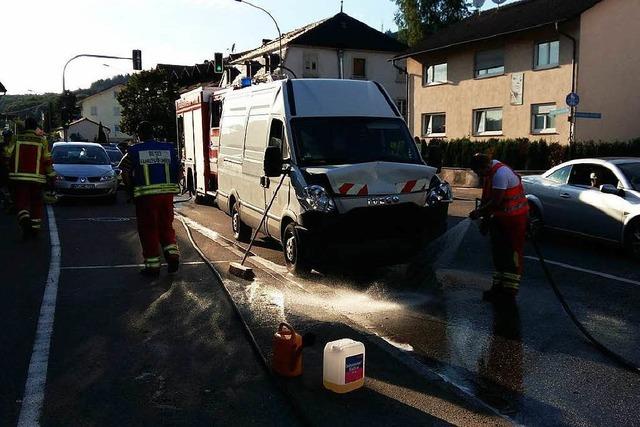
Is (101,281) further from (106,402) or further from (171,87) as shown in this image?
(171,87)

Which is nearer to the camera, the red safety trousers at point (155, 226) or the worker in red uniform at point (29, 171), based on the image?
the red safety trousers at point (155, 226)

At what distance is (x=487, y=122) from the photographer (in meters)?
30.2

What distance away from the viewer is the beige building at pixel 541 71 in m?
25.4

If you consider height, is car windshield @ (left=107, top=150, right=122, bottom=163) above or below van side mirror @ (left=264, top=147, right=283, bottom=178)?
below

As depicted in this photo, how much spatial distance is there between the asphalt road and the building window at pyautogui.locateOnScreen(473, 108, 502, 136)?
67.3 ft

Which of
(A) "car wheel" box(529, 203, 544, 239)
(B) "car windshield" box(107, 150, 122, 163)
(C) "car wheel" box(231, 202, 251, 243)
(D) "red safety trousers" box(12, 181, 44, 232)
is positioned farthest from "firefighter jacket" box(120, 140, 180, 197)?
(B) "car windshield" box(107, 150, 122, 163)

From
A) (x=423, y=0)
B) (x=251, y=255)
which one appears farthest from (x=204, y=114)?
(x=423, y=0)

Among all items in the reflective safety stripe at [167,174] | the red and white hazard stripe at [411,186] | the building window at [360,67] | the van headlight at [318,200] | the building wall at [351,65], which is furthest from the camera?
the building window at [360,67]

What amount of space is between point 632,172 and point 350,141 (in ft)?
15.1

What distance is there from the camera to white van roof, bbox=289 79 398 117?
8812 mm

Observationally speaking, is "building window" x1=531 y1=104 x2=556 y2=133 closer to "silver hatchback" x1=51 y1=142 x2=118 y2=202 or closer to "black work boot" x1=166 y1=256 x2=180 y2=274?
"silver hatchback" x1=51 y1=142 x2=118 y2=202

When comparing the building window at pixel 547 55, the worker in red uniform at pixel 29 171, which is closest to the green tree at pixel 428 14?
the building window at pixel 547 55

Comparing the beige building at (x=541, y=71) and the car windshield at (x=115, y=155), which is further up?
the beige building at (x=541, y=71)

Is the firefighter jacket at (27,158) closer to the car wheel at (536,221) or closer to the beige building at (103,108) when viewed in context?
the car wheel at (536,221)
